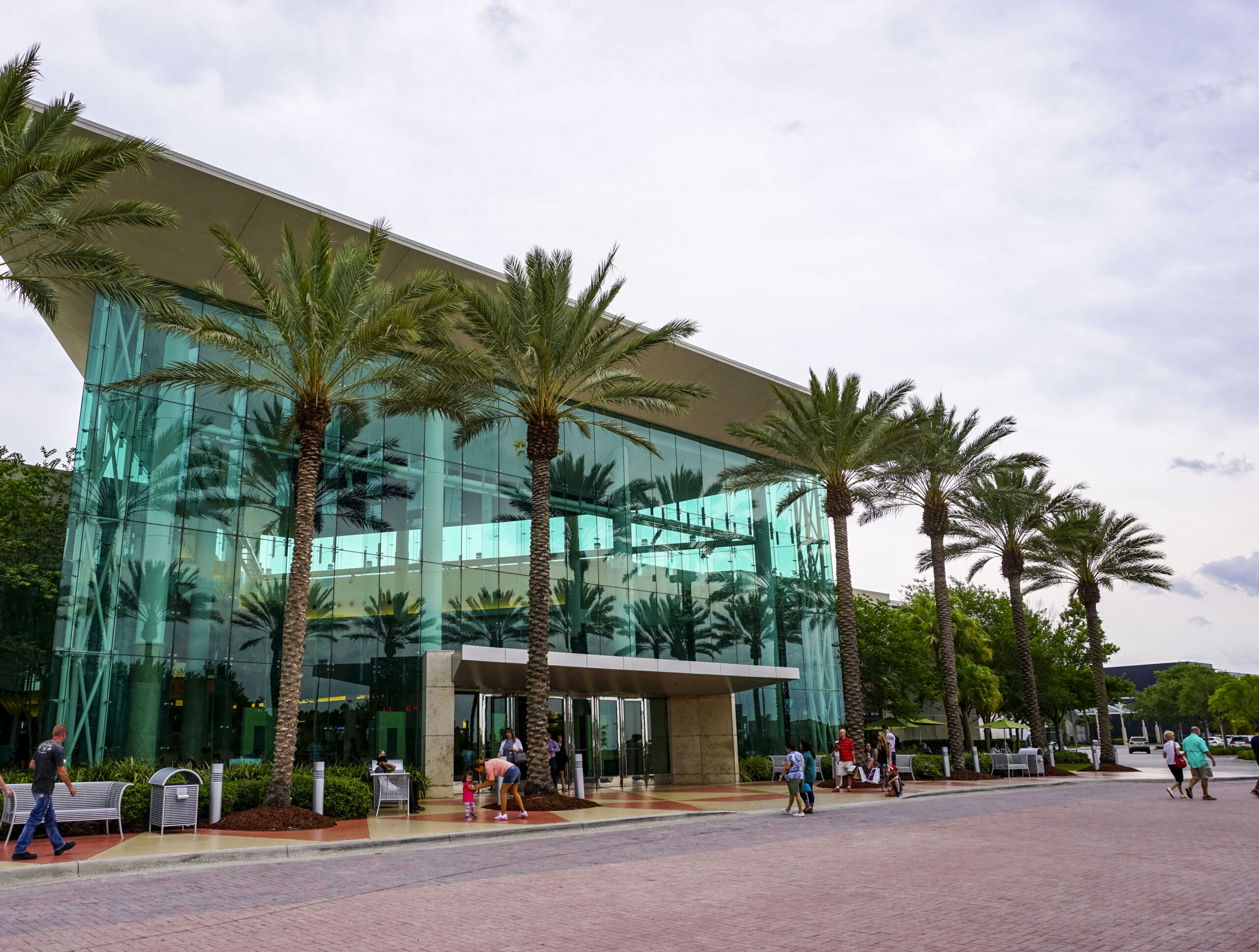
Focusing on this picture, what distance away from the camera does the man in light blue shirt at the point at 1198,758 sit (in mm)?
23188

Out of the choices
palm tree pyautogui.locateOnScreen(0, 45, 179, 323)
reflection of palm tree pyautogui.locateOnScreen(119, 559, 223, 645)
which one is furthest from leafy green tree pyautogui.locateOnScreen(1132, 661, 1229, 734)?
palm tree pyautogui.locateOnScreen(0, 45, 179, 323)

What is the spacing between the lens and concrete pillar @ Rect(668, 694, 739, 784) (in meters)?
32.5

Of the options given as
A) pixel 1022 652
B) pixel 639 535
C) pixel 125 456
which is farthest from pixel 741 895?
pixel 1022 652

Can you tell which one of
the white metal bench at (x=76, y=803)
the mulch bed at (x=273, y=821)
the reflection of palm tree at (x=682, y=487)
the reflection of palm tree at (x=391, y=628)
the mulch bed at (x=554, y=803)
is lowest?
the mulch bed at (x=554, y=803)

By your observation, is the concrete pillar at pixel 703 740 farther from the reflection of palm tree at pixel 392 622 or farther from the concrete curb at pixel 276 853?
the concrete curb at pixel 276 853

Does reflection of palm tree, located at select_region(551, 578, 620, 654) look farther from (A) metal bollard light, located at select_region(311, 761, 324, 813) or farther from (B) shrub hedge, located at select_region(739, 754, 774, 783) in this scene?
(A) metal bollard light, located at select_region(311, 761, 324, 813)

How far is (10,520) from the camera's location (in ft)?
92.3

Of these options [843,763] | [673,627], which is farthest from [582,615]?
[843,763]

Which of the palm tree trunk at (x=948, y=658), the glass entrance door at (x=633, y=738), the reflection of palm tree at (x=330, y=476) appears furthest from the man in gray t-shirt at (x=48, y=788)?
the palm tree trunk at (x=948, y=658)

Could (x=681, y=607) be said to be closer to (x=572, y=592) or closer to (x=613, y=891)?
(x=572, y=592)

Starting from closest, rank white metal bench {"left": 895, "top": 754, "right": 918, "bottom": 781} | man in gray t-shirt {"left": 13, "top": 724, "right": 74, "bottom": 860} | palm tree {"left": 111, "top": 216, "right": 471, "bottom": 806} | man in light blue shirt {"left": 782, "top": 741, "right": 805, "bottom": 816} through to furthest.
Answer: man in gray t-shirt {"left": 13, "top": 724, "right": 74, "bottom": 860} < palm tree {"left": 111, "top": 216, "right": 471, "bottom": 806} < man in light blue shirt {"left": 782, "top": 741, "right": 805, "bottom": 816} < white metal bench {"left": 895, "top": 754, "right": 918, "bottom": 781}

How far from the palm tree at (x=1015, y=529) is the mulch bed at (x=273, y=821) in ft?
95.4

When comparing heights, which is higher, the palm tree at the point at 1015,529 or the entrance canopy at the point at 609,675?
the palm tree at the point at 1015,529

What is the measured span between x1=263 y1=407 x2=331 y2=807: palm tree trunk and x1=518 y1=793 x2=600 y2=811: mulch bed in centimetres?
A: 506
